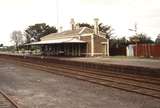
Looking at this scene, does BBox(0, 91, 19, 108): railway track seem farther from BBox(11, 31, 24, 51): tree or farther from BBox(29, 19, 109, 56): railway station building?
BBox(11, 31, 24, 51): tree

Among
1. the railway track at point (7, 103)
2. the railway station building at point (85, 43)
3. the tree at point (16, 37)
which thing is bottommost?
the railway track at point (7, 103)

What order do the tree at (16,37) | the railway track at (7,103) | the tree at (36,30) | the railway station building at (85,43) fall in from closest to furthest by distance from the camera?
1. the railway track at (7,103)
2. the railway station building at (85,43)
3. the tree at (36,30)
4. the tree at (16,37)

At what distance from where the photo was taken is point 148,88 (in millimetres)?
14266

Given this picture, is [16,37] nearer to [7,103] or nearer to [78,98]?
[78,98]

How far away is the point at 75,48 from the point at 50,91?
44.1 m

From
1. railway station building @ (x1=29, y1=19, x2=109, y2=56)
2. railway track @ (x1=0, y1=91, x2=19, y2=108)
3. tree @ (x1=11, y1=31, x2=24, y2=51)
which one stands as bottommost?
railway track @ (x1=0, y1=91, x2=19, y2=108)

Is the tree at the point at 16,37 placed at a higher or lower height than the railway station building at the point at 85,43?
higher

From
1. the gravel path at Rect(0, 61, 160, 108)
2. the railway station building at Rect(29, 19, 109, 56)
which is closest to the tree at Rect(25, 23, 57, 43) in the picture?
the railway station building at Rect(29, 19, 109, 56)

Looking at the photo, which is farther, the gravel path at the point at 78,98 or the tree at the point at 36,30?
the tree at the point at 36,30

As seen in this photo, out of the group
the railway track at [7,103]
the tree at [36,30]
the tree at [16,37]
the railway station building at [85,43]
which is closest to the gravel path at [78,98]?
the railway track at [7,103]

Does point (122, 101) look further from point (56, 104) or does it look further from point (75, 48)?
point (75, 48)

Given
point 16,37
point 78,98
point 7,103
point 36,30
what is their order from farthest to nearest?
point 16,37 < point 36,30 < point 78,98 < point 7,103

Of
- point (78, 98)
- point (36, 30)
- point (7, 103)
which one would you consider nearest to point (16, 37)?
point (36, 30)

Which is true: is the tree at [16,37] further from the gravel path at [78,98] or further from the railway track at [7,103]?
the railway track at [7,103]
